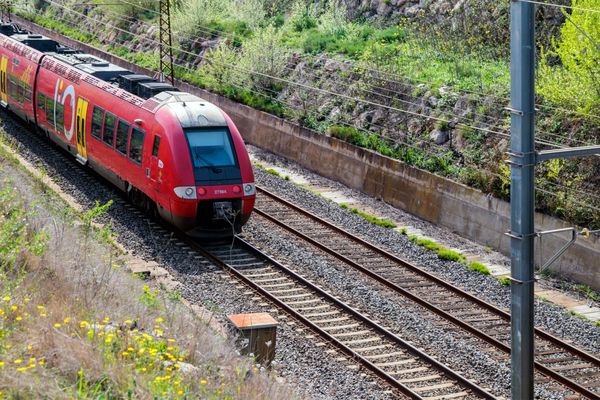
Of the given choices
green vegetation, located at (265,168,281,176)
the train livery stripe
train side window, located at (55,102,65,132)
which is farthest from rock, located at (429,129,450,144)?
train side window, located at (55,102,65,132)

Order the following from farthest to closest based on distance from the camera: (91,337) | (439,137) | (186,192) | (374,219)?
(439,137) → (374,219) → (186,192) → (91,337)

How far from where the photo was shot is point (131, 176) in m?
21.0

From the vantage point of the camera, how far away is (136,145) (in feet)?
67.4

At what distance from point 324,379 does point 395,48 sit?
1976 cm

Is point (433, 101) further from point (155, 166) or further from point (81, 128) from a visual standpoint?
point (155, 166)

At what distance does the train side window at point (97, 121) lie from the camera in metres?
22.4

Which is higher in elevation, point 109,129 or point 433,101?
point 433,101

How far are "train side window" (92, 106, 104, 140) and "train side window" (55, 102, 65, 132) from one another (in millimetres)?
2579

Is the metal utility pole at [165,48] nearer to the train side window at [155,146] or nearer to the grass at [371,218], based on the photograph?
the grass at [371,218]

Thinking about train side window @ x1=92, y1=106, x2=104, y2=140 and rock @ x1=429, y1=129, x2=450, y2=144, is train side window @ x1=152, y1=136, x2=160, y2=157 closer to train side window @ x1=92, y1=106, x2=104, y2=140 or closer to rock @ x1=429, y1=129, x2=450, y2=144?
train side window @ x1=92, y1=106, x2=104, y2=140

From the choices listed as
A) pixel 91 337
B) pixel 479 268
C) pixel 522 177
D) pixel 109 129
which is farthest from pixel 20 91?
pixel 522 177

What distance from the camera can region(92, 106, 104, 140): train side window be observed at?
73.4ft

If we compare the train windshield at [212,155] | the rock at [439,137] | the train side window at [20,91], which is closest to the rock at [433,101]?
the rock at [439,137]

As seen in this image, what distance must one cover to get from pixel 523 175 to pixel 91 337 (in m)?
5.11
